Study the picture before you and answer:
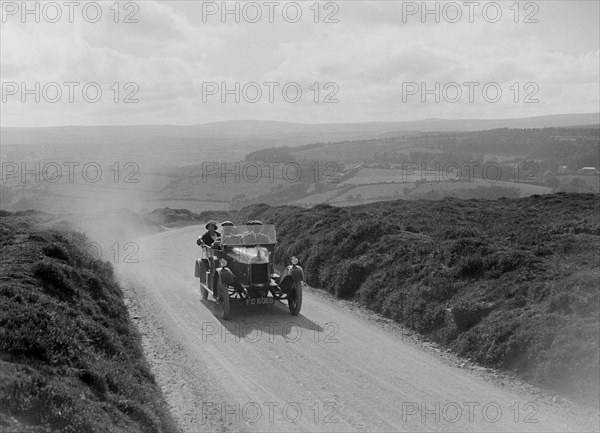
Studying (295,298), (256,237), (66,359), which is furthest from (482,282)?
(66,359)

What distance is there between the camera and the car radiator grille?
16.9m

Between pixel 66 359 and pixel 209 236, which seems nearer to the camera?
pixel 66 359

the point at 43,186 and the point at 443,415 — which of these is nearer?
the point at 443,415

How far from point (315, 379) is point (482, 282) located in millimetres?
6861

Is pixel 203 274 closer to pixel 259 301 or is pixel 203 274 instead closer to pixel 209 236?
pixel 209 236

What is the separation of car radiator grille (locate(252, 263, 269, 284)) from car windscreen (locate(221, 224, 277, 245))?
115 cm

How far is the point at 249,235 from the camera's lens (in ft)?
59.8

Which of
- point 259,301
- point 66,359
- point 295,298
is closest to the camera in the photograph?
point 66,359

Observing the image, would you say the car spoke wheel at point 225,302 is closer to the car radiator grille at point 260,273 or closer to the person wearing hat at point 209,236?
the car radiator grille at point 260,273

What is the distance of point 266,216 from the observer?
119 feet

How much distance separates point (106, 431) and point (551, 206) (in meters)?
34.8

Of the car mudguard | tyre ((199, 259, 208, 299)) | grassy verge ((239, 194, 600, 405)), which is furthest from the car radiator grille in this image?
grassy verge ((239, 194, 600, 405))

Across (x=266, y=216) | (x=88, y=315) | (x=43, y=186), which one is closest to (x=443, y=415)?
(x=88, y=315)

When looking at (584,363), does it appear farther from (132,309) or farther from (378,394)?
(132,309)
